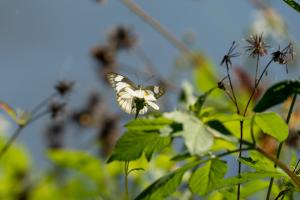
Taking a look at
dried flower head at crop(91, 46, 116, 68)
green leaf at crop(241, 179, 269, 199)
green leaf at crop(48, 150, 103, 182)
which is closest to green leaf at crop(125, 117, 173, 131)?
green leaf at crop(241, 179, 269, 199)

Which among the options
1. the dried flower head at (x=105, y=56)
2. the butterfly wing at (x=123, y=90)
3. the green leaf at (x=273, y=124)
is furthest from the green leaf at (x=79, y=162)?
the green leaf at (x=273, y=124)

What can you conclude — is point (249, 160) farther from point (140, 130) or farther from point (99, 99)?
point (99, 99)

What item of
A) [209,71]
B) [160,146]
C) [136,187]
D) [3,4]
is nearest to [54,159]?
[136,187]

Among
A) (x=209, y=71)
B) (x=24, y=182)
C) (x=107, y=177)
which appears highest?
(x=209, y=71)

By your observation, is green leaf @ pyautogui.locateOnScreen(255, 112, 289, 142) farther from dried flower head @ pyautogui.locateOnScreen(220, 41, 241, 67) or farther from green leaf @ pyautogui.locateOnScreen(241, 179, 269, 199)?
green leaf @ pyautogui.locateOnScreen(241, 179, 269, 199)

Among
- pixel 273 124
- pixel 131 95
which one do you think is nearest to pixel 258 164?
pixel 273 124
